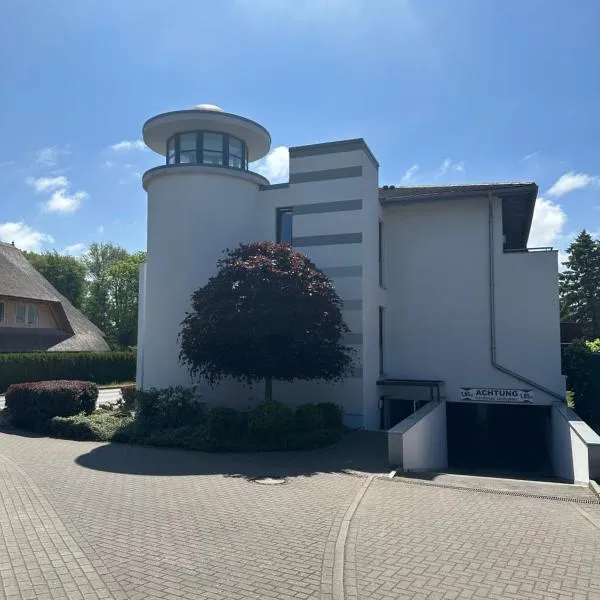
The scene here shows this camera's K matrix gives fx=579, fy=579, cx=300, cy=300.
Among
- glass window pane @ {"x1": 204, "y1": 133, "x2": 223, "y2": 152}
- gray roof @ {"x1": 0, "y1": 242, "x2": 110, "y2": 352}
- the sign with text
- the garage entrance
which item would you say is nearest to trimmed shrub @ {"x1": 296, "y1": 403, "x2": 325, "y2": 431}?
the sign with text

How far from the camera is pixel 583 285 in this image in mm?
49125

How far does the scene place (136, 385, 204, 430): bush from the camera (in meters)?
14.7

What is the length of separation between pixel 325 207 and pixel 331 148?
5.75 feet

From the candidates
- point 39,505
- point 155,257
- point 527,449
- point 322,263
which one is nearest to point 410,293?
point 322,263

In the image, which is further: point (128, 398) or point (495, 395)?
point (128, 398)

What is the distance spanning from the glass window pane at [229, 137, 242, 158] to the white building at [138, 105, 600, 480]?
0.16ft

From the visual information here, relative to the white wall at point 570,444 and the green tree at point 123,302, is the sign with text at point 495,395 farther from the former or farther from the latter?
the green tree at point 123,302

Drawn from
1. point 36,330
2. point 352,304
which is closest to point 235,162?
point 352,304

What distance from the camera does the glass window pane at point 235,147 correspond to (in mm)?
17922

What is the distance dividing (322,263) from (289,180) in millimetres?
2851

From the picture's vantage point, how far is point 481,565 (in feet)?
19.1

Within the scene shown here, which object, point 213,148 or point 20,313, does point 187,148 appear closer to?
point 213,148

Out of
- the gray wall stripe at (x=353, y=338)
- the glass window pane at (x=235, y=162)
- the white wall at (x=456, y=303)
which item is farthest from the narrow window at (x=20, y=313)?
the gray wall stripe at (x=353, y=338)

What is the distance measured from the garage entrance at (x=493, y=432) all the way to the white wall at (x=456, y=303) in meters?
1.38
